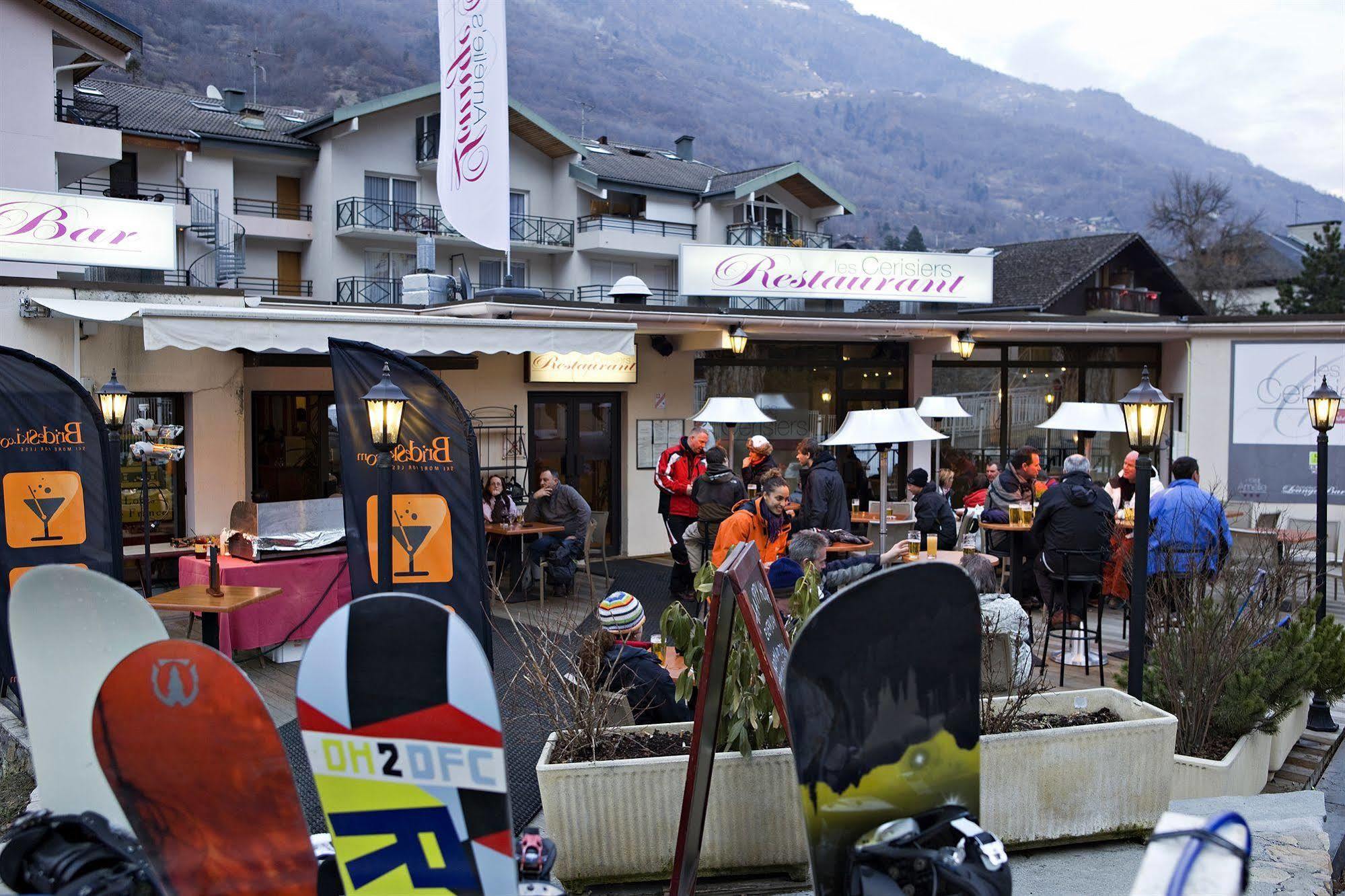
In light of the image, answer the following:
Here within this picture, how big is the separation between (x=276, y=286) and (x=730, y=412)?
23.6 metres

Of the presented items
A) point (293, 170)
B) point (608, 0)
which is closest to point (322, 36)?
point (293, 170)

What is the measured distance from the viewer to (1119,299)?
3525 centimetres

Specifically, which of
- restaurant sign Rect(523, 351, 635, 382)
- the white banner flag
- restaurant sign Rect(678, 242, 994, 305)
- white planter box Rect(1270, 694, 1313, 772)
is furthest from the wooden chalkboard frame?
restaurant sign Rect(678, 242, 994, 305)

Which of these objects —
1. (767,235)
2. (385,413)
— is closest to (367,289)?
(767,235)

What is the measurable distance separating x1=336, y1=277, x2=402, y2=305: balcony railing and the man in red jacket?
2166 cm

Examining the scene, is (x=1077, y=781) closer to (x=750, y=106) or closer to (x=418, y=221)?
(x=418, y=221)

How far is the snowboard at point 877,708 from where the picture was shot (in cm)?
250

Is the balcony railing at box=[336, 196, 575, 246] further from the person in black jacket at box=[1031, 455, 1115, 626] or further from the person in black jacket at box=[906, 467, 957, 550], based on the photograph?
the person in black jacket at box=[1031, 455, 1115, 626]

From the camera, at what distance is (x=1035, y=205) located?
144625mm

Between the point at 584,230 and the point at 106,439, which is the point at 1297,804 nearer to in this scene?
the point at 106,439

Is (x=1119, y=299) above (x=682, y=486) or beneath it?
above

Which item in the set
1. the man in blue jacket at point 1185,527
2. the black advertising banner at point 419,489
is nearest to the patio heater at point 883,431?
the man in blue jacket at point 1185,527

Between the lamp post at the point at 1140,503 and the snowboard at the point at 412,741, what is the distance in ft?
11.3

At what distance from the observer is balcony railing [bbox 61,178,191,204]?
26.5m
